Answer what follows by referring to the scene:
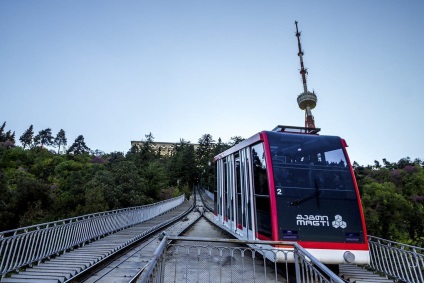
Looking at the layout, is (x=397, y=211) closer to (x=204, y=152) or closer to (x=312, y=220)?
(x=312, y=220)

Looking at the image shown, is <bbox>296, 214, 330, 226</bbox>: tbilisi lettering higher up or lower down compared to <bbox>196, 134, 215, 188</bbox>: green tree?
lower down

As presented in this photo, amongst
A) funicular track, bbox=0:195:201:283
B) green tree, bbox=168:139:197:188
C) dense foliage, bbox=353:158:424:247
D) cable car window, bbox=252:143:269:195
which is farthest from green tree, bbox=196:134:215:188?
cable car window, bbox=252:143:269:195

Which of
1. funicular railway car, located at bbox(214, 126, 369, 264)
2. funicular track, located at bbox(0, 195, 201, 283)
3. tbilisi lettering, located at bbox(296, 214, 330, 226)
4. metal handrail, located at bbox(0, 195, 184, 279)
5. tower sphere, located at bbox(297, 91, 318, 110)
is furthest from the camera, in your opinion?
tower sphere, located at bbox(297, 91, 318, 110)

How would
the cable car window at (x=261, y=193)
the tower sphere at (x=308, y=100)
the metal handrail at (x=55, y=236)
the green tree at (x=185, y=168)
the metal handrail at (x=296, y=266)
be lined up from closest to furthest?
the metal handrail at (x=296, y=266) → the cable car window at (x=261, y=193) → the metal handrail at (x=55, y=236) → the tower sphere at (x=308, y=100) → the green tree at (x=185, y=168)

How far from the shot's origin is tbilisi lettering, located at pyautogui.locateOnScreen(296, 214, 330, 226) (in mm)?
5547

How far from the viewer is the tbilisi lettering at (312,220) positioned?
555 cm

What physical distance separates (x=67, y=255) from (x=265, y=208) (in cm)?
630

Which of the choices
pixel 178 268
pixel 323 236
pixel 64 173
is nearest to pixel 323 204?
pixel 323 236

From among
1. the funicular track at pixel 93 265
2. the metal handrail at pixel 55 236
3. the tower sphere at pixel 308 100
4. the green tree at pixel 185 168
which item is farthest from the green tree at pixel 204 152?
the funicular track at pixel 93 265

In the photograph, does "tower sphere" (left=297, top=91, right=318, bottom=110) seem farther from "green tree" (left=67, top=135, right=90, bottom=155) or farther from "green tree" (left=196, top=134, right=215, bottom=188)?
"green tree" (left=67, top=135, right=90, bottom=155)

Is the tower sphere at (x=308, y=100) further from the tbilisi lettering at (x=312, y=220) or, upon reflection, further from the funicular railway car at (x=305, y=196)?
the tbilisi lettering at (x=312, y=220)

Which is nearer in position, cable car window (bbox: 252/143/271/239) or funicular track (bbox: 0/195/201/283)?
funicular track (bbox: 0/195/201/283)

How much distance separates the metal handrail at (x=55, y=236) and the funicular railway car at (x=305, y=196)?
5807mm

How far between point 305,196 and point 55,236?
24.8ft
